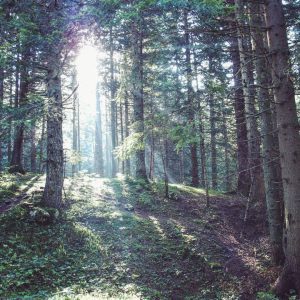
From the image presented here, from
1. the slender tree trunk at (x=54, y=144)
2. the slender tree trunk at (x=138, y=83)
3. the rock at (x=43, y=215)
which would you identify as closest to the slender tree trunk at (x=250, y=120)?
the slender tree trunk at (x=138, y=83)

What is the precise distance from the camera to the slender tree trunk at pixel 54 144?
40.3 feet

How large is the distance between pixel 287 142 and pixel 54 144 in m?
8.61

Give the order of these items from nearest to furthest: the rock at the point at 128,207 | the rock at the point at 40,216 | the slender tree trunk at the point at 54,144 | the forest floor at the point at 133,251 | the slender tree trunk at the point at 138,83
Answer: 1. the forest floor at the point at 133,251
2. the rock at the point at 40,216
3. the slender tree trunk at the point at 54,144
4. the rock at the point at 128,207
5. the slender tree trunk at the point at 138,83

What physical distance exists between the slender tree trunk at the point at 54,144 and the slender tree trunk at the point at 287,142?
26.3 ft

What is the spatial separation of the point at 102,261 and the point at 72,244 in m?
1.36

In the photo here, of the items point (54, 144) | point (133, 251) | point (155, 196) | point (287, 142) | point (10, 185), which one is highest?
point (54, 144)

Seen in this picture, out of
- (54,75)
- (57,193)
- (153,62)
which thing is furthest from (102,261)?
(153,62)

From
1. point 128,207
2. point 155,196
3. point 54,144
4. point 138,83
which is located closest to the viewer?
point 54,144

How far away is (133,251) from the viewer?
10438mm

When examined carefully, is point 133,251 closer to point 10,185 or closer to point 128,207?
point 128,207

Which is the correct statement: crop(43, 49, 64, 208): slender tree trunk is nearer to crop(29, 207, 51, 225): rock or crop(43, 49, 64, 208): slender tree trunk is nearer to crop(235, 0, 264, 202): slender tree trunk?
crop(29, 207, 51, 225): rock

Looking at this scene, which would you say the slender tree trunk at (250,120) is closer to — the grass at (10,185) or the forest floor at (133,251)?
the forest floor at (133,251)

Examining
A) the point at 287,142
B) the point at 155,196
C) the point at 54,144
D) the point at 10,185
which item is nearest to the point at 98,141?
the point at 155,196

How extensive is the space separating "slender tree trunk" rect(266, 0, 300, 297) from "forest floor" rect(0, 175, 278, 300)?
89cm
